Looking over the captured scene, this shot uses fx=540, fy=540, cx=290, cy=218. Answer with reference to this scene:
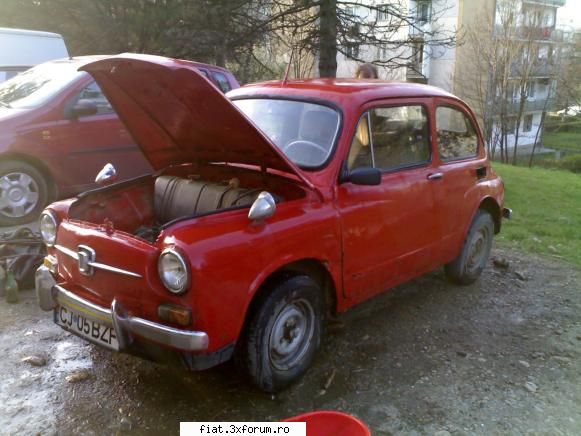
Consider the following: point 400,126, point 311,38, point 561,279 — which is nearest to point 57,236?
point 400,126

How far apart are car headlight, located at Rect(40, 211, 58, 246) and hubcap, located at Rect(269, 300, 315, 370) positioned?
159cm

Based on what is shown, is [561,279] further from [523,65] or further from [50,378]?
[523,65]

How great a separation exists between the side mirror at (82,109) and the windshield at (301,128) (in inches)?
125

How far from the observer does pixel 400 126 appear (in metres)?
4.21

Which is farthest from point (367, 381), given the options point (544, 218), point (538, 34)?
point (538, 34)

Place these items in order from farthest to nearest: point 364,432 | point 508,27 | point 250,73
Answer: point 508,27 < point 250,73 < point 364,432

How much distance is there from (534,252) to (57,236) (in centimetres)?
553

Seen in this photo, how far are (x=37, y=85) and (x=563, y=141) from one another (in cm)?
Answer: 4025

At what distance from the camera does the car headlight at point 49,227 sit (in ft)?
11.7

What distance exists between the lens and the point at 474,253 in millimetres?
5359

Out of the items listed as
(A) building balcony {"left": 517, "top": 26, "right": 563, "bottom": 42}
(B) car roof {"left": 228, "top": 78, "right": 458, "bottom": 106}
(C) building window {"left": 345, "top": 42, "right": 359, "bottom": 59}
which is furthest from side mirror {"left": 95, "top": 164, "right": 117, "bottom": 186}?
(A) building balcony {"left": 517, "top": 26, "right": 563, "bottom": 42}

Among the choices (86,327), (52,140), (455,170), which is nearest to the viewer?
(86,327)

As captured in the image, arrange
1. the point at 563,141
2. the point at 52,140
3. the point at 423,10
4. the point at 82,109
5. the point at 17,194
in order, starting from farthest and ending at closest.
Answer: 1. the point at 563,141
2. the point at 423,10
3. the point at 82,109
4. the point at 52,140
5. the point at 17,194

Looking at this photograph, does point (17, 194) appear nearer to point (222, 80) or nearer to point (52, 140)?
point (52, 140)
